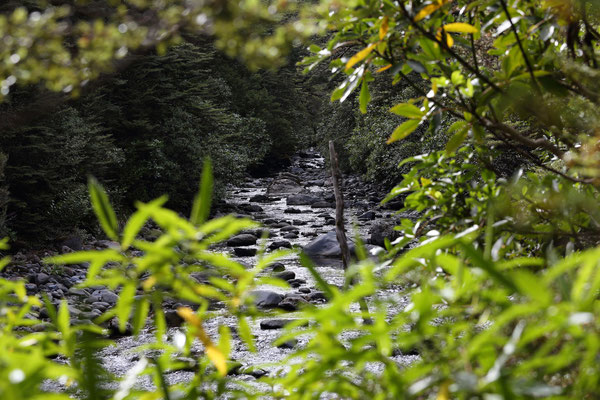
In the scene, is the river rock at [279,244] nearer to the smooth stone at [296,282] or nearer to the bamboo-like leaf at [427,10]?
the smooth stone at [296,282]

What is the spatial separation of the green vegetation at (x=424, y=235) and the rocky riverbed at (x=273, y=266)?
0.12 m

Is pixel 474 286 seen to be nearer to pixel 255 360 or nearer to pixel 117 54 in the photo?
pixel 117 54

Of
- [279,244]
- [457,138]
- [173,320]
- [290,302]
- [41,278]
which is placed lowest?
[279,244]

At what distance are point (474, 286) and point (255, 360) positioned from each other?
5.18 meters

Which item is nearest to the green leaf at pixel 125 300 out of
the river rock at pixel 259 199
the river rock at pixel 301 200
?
the river rock at pixel 301 200

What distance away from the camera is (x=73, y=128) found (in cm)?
1123

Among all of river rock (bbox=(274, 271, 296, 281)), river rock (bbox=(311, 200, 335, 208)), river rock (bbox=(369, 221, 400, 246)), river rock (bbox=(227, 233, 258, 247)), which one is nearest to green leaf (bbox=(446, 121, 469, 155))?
river rock (bbox=(274, 271, 296, 281))

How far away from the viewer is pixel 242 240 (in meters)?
11.9

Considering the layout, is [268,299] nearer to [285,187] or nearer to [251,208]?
[251,208]

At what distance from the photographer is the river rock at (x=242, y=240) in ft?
39.0

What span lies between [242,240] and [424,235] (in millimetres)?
10309

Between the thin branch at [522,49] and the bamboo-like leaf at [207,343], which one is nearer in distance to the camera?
the bamboo-like leaf at [207,343]

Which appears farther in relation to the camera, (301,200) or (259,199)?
(259,199)

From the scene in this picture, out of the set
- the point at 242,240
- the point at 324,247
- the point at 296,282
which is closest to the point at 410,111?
the point at 296,282
